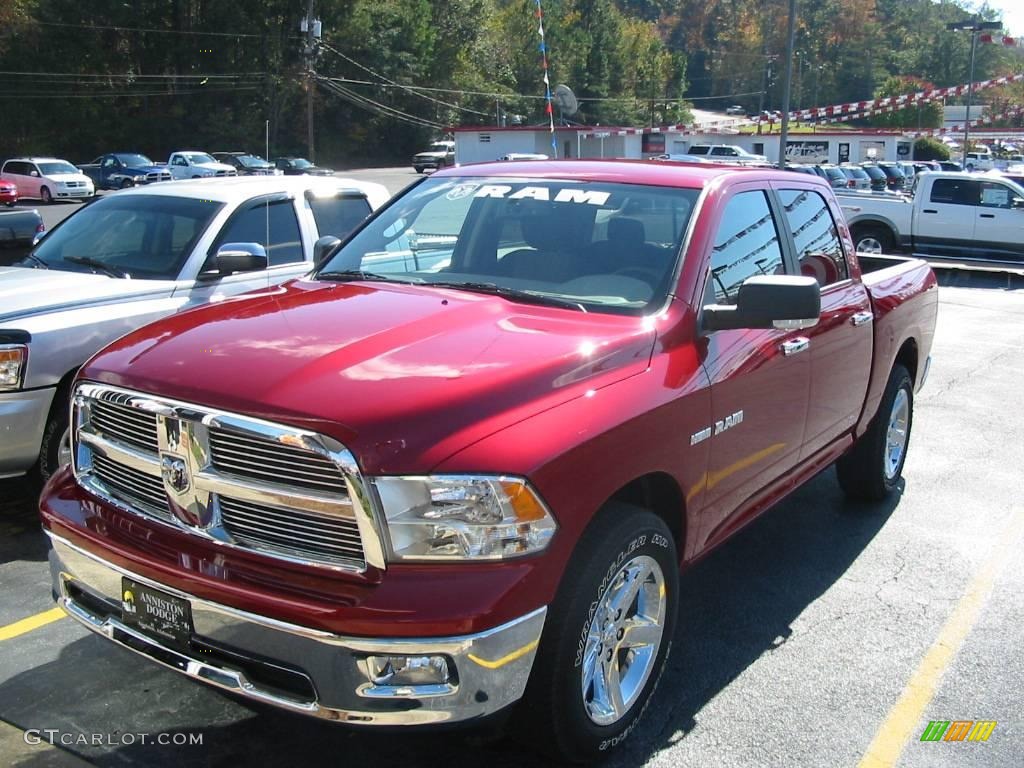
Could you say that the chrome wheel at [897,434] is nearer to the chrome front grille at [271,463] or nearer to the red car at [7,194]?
the chrome front grille at [271,463]

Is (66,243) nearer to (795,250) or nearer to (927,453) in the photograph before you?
(795,250)

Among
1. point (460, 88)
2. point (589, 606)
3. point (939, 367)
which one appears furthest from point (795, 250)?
point (460, 88)

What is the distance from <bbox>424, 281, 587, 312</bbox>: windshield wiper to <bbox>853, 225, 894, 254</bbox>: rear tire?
55.4 ft

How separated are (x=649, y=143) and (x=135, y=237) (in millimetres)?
51265

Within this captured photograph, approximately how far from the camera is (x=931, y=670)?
13.1ft

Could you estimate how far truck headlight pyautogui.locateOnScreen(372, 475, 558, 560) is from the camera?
266cm

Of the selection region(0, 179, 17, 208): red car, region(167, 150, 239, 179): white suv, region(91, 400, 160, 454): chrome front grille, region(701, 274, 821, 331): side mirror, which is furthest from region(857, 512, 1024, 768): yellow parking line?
region(167, 150, 239, 179): white suv

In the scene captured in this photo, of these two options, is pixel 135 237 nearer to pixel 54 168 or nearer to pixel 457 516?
pixel 457 516

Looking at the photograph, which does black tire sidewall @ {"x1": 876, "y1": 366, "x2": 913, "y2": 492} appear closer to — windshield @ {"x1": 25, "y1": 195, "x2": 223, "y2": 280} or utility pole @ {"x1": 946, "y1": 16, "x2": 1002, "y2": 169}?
windshield @ {"x1": 25, "y1": 195, "x2": 223, "y2": 280}

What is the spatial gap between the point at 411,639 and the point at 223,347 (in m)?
1.14

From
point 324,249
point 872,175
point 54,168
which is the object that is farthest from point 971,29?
point 324,249

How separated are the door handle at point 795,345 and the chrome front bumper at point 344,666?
6.17ft

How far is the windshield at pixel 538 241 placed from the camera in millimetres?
3855

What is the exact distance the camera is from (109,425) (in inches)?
125
